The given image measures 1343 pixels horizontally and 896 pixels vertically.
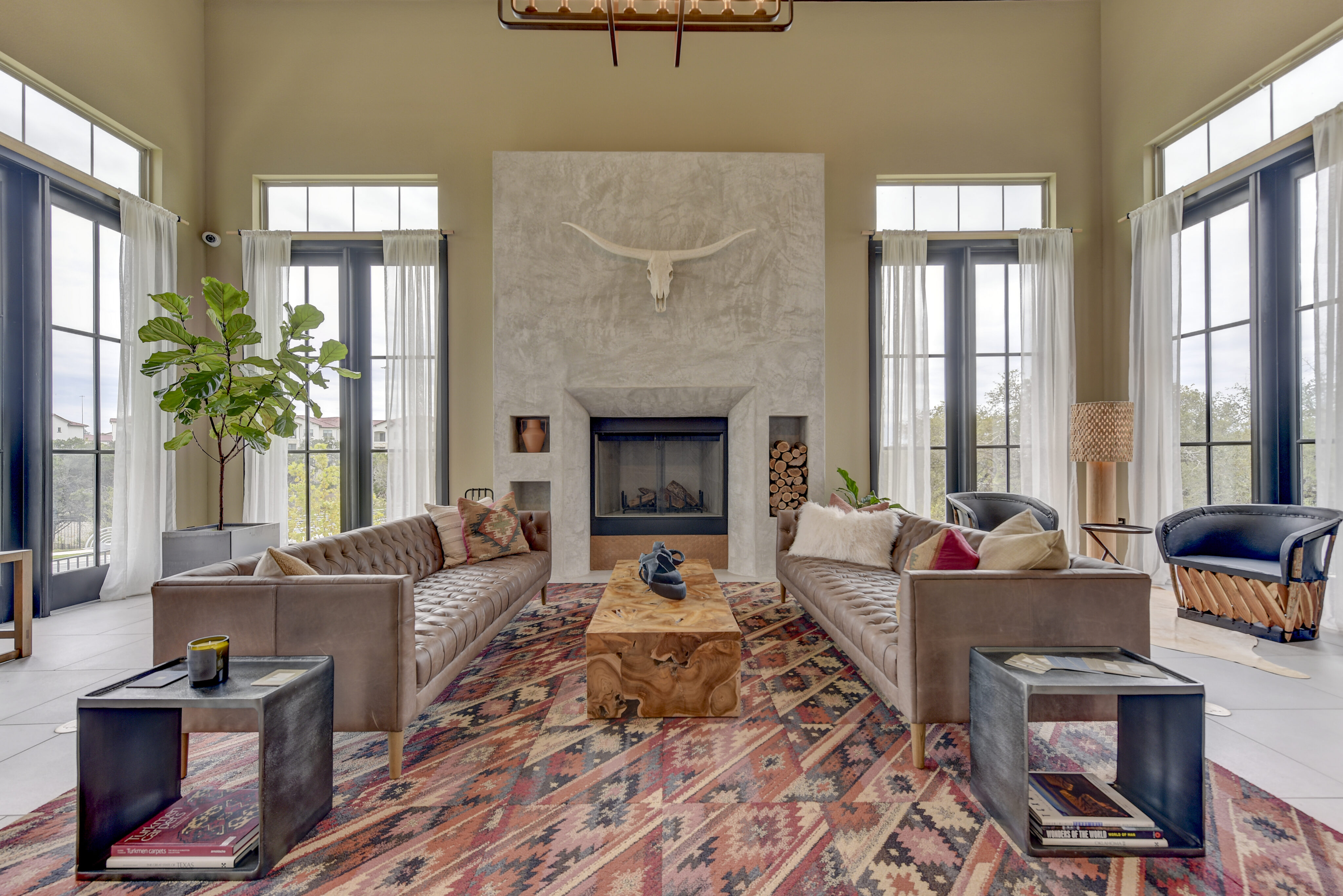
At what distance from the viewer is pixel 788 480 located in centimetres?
509

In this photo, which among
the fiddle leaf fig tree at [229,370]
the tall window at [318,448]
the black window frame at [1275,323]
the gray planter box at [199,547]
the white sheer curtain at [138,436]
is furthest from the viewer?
the tall window at [318,448]

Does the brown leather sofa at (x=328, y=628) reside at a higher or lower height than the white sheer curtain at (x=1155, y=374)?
lower

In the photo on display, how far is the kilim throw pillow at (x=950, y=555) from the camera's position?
2.29m

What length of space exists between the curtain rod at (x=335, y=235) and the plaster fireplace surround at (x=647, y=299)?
3.38 ft

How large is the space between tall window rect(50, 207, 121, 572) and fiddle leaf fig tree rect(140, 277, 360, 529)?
0.36 m

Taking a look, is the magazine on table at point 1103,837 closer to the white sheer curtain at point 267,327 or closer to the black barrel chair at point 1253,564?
the black barrel chair at point 1253,564

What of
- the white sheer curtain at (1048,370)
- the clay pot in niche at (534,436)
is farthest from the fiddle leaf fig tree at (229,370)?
the white sheer curtain at (1048,370)

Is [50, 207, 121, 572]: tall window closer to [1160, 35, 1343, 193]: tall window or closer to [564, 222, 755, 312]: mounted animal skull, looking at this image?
[564, 222, 755, 312]: mounted animal skull

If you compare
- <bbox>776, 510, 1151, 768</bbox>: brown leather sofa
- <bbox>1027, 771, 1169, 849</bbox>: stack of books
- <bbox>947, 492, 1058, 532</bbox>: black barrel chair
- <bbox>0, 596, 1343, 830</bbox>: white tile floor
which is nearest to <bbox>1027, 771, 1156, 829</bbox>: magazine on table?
<bbox>1027, 771, 1169, 849</bbox>: stack of books

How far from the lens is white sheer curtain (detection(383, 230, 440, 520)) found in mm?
5117

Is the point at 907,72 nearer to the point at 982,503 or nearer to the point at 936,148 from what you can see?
the point at 936,148

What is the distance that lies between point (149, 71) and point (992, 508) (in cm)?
766

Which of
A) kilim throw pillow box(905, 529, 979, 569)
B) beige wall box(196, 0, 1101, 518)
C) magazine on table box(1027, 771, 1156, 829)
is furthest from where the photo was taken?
beige wall box(196, 0, 1101, 518)

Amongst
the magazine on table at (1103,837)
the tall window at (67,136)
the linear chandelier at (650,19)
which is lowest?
the magazine on table at (1103,837)
